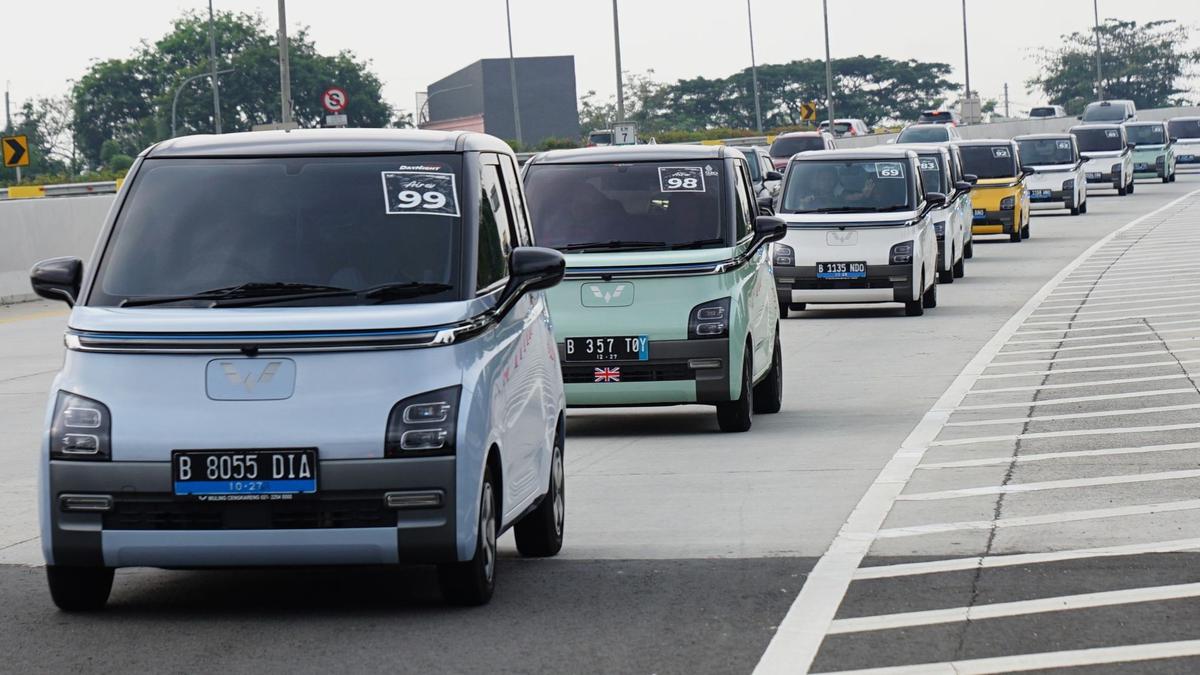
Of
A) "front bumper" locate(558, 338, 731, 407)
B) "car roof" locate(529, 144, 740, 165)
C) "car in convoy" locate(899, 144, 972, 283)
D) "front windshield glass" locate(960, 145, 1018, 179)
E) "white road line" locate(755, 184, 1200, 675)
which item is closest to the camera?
"white road line" locate(755, 184, 1200, 675)

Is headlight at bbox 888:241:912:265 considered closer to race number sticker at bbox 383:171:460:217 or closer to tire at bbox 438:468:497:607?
race number sticker at bbox 383:171:460:217

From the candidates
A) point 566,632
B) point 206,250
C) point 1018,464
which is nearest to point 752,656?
point 566,632

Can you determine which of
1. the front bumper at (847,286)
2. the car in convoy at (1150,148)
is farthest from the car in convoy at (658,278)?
the car in convoy at (1150,148)

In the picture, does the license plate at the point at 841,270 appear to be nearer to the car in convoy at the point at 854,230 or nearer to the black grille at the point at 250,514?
the car in convoy at the point at 854,230

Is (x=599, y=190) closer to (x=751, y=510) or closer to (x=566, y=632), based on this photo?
(x=751, y=510)

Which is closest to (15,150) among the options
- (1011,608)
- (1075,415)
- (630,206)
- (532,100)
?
(630,206)

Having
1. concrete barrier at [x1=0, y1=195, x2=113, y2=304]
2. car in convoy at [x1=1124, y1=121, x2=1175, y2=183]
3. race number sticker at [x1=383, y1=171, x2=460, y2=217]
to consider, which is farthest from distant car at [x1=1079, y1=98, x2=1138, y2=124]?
race number sticker at [x1=383, y1=171, x2=460, y2=217]

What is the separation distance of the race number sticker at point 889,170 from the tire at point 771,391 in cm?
867

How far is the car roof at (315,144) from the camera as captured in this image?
780 centimetres

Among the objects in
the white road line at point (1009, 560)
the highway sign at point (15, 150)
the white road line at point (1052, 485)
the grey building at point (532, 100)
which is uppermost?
the grey building at point (532, 100)

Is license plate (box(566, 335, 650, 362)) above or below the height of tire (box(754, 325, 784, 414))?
above

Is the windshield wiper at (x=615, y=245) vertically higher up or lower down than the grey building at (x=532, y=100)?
lower down

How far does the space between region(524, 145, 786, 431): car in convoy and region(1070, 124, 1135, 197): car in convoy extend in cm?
4212

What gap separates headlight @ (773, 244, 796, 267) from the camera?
73.9 ft
